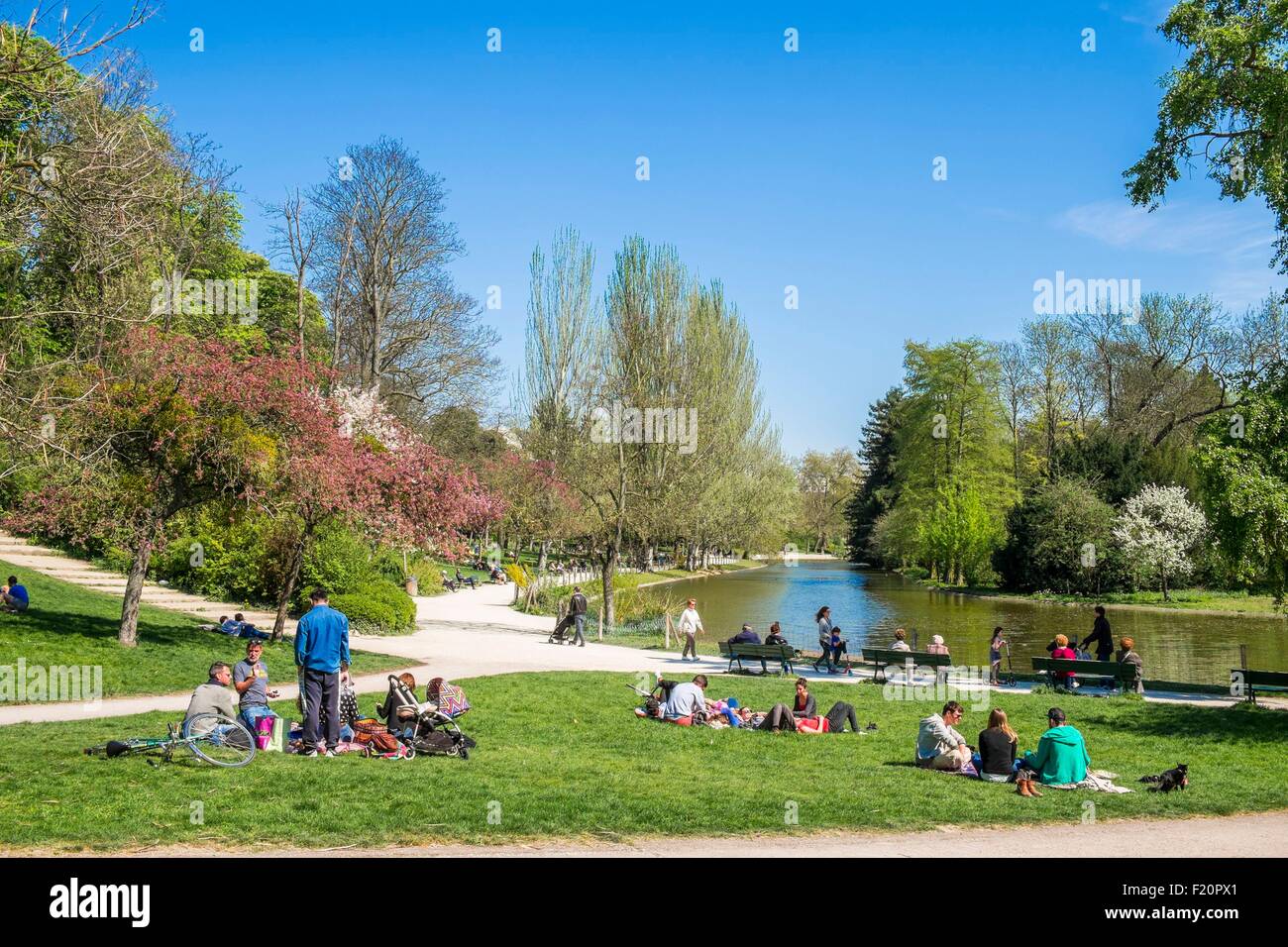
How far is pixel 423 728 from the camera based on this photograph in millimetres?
11953

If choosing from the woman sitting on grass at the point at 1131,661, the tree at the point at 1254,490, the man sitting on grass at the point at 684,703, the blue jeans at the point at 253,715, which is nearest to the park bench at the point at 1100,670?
the woman sitting on grass at the point at 1131,661

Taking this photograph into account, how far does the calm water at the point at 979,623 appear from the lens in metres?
27.1

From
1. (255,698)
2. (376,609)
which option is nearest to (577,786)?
(255,698)

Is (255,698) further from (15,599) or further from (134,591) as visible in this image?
(15,599)

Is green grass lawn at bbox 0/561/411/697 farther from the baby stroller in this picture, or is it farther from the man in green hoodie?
the man in green hoodie

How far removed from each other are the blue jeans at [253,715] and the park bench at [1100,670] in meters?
14.3

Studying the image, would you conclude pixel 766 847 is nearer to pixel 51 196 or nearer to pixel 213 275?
pixel 51 196
